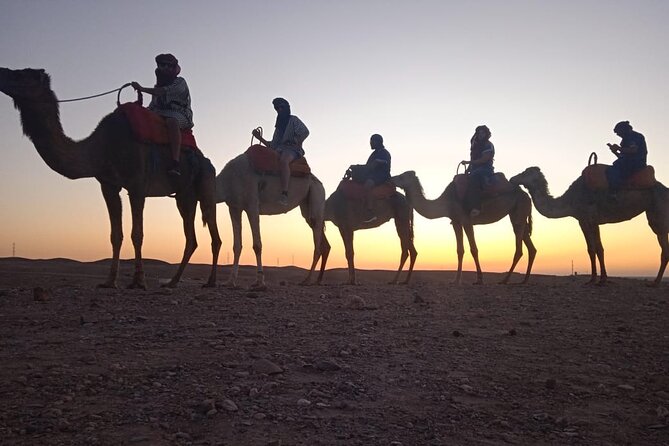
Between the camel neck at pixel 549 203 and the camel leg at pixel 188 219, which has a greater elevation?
the camel neck at pixel 549 203

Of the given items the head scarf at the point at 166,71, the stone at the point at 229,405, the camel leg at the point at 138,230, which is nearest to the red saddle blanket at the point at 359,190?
the head scarf at the point at 166,71

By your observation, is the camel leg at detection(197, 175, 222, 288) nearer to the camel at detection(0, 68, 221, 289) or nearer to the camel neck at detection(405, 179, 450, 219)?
the camel at detection(0, 68, 221, 289)

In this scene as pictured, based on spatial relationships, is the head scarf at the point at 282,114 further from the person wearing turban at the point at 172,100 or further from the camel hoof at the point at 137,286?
the camel hoof at the point at 137,286

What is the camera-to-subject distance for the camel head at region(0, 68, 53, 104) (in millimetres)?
8102

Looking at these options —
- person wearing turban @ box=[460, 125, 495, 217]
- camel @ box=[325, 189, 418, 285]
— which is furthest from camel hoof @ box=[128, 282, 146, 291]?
person wearing turban @ box=[460, 125, 495, 217]

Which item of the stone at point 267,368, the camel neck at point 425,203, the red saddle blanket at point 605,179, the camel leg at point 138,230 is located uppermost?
the red saddle blanket at point 605,179

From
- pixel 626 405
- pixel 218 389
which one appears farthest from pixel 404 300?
pixel 218 389

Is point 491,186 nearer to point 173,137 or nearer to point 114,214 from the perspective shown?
point 173,137

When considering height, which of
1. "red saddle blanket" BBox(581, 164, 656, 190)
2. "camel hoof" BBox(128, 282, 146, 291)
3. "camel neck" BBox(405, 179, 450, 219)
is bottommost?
"camel hoof" BBox(128, 282, 146, 291)

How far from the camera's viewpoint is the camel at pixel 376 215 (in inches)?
580

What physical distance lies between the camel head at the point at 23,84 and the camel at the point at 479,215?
376 inches

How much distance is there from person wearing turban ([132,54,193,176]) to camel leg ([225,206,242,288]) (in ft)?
6.56

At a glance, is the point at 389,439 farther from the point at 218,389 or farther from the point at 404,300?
the point at 404,300

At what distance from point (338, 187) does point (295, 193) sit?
2.99 meters
